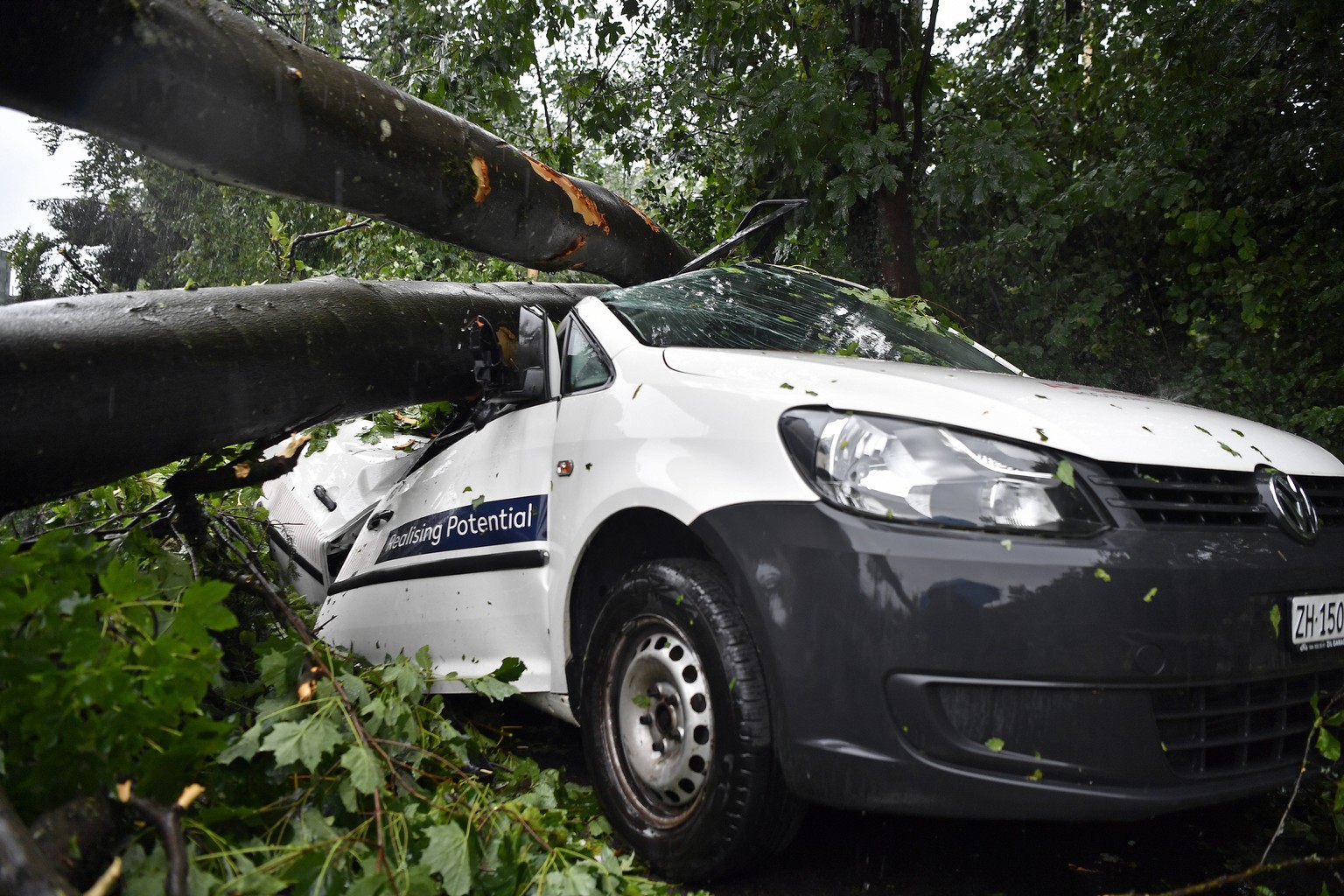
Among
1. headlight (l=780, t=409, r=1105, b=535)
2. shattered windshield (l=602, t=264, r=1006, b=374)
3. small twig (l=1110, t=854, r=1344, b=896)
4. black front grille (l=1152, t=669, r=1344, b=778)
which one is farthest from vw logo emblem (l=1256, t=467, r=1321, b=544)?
shattered windshield (l=602, t=264, r=1006, b=374)

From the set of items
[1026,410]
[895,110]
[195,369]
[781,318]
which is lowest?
[1026,410]

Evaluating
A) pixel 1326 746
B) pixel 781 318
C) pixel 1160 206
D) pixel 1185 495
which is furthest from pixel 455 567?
pixel 1160 206

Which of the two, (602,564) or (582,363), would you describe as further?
(582,363)

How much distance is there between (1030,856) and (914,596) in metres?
1.03

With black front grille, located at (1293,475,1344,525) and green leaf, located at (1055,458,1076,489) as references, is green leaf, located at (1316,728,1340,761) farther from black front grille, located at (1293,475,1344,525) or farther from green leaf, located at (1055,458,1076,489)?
green leaf, located at (1055,458,1076,489)

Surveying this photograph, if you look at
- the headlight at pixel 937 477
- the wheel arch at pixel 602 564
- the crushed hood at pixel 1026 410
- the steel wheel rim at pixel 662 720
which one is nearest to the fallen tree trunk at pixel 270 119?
the crushed hood at pixel 1026 410

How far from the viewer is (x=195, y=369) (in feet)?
10.4

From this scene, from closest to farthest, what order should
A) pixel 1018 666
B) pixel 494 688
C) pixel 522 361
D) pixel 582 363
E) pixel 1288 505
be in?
pixel 1018 666 → pixel 1288 505 → pixel 494 688 → pixel 582 363 → pixel 522 361

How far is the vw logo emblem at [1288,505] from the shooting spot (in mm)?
2285

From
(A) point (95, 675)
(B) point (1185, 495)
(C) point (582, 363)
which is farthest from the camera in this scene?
(C) point (582, 363)

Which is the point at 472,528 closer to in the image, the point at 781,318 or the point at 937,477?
the point at 781,318

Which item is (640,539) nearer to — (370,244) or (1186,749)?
(1186,749)

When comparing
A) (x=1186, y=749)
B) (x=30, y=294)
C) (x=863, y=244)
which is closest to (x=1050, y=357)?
(x=863, y=244)

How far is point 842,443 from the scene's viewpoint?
2188mm
